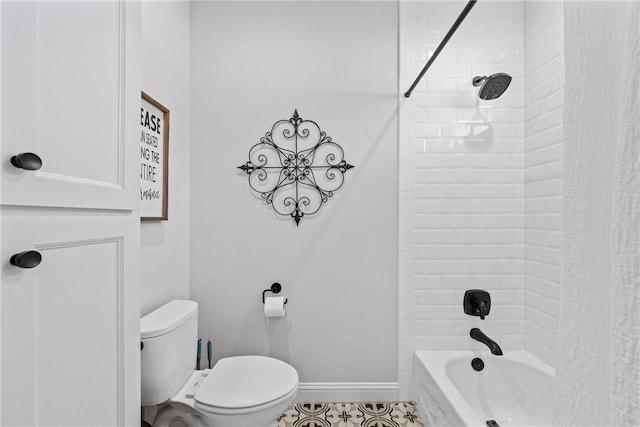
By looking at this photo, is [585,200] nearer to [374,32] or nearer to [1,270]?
[1,270]

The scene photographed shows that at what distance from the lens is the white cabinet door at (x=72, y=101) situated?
545mm

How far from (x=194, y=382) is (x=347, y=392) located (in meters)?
0.85

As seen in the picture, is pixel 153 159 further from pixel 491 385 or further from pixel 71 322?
pixel 491 385

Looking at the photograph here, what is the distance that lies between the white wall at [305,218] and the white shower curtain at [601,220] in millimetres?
1613

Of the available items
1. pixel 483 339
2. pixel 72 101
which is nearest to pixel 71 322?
pixel 72 101

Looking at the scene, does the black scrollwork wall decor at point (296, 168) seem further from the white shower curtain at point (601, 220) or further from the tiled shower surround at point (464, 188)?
the white shower curtain at point (601, 220)

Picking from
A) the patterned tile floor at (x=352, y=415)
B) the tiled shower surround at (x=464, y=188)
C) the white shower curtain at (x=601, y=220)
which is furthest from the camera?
the tiled shower surround at (x=464, y=188)

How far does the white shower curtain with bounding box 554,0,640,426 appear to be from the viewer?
0.80 feet

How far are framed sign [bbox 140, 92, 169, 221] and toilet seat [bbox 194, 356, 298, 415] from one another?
0.79m

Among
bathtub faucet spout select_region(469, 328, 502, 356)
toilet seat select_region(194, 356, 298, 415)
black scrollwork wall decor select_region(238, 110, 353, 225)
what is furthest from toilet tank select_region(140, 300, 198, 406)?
bathtub faucet spout select_region(469, 328, 502, 356)

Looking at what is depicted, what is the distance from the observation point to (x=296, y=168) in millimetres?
1944

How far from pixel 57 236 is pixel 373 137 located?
1605 millimetres

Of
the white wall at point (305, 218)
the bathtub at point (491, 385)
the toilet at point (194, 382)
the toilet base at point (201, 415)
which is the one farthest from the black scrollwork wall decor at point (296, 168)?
the bathtub at point (491, 385)

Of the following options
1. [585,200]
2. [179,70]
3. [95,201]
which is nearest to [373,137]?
[179,70]
